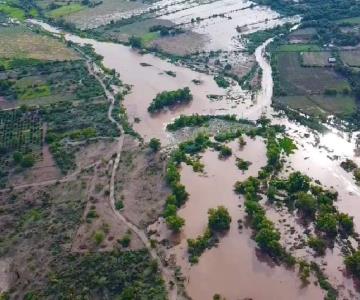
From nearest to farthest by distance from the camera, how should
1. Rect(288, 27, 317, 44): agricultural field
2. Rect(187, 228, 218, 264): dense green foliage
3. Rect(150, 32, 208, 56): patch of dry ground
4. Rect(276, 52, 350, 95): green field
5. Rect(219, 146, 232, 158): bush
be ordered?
Rect(187, 228, 218, 264): dense green foliage → Rect(219, 146, 232, 158): bush → Rect(276, 52, 350, 95): green field → Rect(150, 32, 208, 56): patch of dry ground → Rect(288, 27, 317, 44): agricultural field

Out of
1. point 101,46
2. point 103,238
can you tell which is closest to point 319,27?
point 101,46

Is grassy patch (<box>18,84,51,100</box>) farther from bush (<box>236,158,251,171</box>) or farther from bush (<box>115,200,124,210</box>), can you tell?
bush (<box>236,158,251,171</box>)

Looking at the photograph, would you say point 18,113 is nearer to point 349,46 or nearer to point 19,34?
point 19,34

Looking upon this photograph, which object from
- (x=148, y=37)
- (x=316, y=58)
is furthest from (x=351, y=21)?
(x=148, y=37)

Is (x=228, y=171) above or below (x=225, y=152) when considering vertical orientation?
below

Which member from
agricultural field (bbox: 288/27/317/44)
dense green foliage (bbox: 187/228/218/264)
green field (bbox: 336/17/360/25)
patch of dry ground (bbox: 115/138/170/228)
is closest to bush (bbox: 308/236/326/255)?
dense green foliage (bbox: 187/228/218/264)

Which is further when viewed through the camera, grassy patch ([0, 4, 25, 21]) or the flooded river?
grassy patch ([0, 4, 25, 21])

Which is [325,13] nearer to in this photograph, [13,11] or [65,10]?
[65,10]
